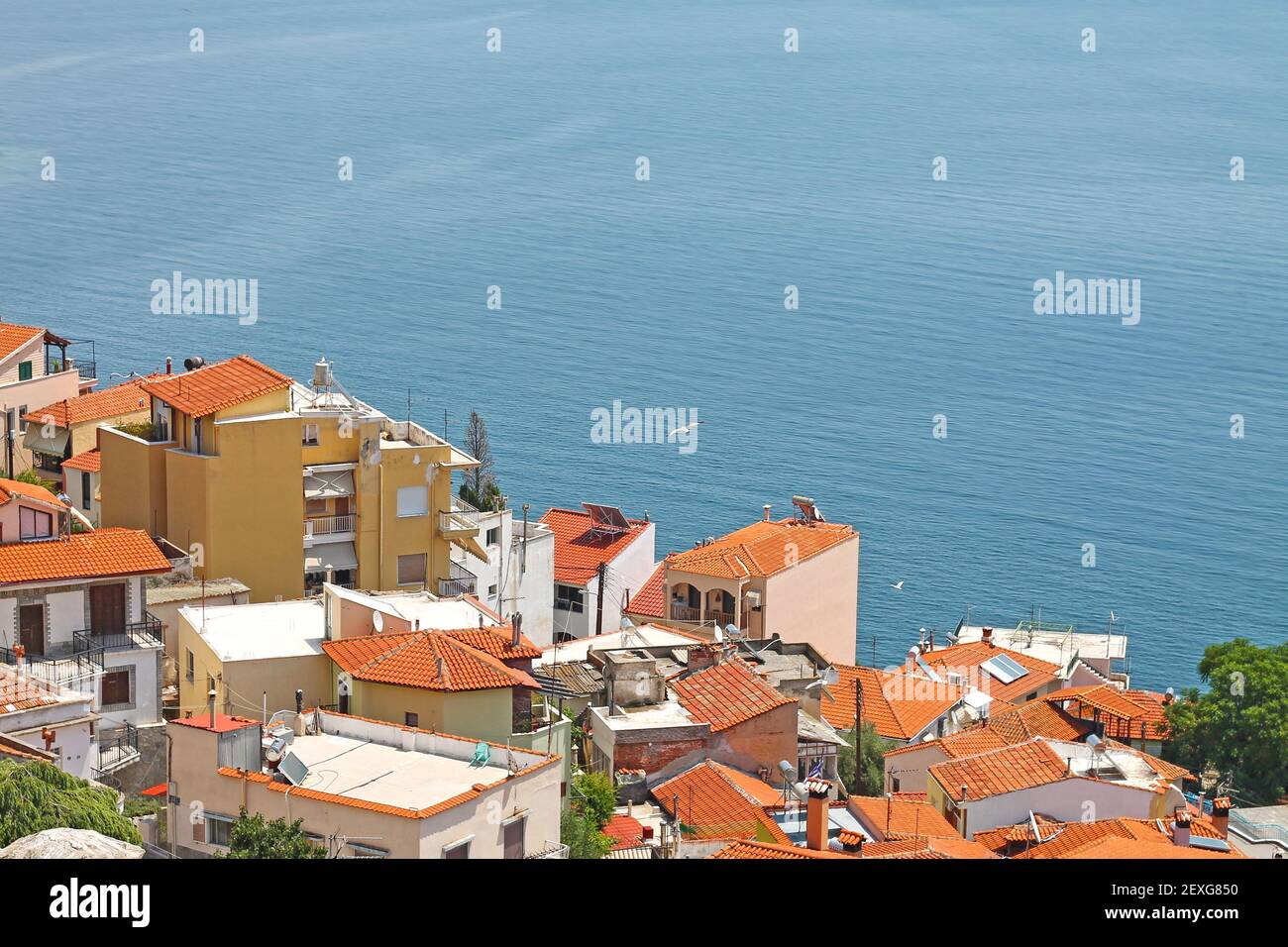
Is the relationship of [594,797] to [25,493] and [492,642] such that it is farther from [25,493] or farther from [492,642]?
[25,493]

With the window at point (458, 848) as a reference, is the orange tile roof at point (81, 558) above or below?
above

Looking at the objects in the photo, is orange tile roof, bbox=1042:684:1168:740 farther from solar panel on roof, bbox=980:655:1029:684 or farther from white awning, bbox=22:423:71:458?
white awning, bbox=22:423:71:458

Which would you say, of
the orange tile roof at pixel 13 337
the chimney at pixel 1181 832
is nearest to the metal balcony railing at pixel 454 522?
the orange tile roof at pixel 13 337

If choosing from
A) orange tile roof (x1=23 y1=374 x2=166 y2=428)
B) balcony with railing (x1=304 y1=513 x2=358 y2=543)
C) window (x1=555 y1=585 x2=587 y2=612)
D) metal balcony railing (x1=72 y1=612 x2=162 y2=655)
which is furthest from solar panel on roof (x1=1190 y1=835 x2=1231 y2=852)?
window (x1=555 y1=585 x2=587 y2=612)

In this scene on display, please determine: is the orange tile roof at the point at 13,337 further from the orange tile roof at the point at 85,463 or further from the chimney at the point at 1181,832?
the chimney at the point at 1181,832

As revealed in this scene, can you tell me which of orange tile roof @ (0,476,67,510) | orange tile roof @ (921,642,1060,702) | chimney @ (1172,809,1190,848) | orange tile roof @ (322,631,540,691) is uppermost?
orange tile roof @ (0,476,67,510)

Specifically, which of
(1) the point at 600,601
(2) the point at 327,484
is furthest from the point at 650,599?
(2) the point at 327,484

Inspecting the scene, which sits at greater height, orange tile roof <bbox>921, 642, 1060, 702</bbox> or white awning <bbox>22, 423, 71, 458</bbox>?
white awning <bbox>22, 423, 71, 458</bbox>
